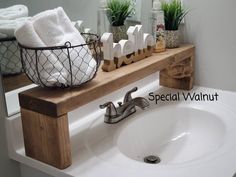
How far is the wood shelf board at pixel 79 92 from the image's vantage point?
854 millimetres

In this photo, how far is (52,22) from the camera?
885mm

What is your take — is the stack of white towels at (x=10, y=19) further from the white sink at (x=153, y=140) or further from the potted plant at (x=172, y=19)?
the potted plant at (x=172, y=19)

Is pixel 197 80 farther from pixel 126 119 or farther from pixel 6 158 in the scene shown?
pixel 6 158

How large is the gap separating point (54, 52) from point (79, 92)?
12 centimetres

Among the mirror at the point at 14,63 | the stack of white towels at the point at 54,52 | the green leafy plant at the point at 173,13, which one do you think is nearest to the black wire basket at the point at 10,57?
the mirror at the point at 14,63

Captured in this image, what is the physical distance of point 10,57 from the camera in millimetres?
975

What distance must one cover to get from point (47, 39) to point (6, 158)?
16.0 inches

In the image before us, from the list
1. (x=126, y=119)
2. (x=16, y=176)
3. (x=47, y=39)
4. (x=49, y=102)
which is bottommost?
(x=16, y=176)

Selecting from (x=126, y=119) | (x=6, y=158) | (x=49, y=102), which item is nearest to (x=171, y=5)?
(x=126, y=119)

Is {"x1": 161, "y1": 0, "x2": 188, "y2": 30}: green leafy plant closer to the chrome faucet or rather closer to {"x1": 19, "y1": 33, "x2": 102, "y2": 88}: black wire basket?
the chrome faucet

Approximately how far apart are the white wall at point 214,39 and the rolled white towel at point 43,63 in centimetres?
70

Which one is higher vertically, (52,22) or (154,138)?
(52,22)

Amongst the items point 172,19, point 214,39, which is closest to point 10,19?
point 172,19

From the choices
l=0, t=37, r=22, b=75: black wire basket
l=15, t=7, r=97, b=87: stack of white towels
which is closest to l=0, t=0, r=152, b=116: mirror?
l=0, t=37, r=22, b=75: black wire basket
